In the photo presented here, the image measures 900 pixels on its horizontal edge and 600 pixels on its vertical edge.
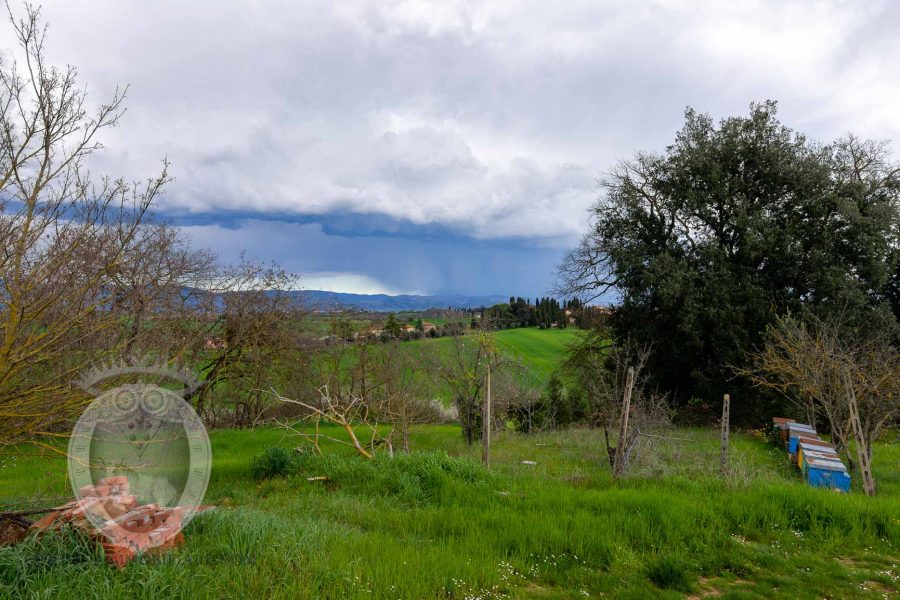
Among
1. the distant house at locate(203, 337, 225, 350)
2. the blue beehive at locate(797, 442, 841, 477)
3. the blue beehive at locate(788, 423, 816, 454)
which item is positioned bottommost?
the blue beehive at locate(788, 423, 816, 454)

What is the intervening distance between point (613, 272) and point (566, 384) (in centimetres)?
743

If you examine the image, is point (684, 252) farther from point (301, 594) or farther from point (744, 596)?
point (301, 594)

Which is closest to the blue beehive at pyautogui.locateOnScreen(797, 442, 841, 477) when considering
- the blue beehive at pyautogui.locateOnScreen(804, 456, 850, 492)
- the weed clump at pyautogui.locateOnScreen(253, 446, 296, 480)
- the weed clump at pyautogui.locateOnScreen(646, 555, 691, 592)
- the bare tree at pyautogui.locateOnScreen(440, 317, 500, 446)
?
the blue beehive at pyautogui.locateOnScreen(804, 456, 850, 492)

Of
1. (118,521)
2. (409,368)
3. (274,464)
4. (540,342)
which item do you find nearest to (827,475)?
(274,464)

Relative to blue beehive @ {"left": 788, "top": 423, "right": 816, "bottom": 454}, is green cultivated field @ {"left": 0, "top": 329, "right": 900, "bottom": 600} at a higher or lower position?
higher

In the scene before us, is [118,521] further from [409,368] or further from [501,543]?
[409,368]

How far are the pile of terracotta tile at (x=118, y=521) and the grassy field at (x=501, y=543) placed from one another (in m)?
0.14

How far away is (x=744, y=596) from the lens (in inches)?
168

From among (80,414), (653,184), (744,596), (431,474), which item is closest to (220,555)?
(80,414)

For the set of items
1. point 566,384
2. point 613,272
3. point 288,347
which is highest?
point 613,272

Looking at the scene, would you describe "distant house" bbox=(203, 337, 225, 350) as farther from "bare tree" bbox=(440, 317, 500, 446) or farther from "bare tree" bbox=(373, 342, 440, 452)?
"bare tree" bbox=(440, 317, 500, 446)

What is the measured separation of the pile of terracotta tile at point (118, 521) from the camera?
4.01 meters

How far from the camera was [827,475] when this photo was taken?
8375mm

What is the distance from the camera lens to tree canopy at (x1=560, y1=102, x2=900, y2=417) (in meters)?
17.2
